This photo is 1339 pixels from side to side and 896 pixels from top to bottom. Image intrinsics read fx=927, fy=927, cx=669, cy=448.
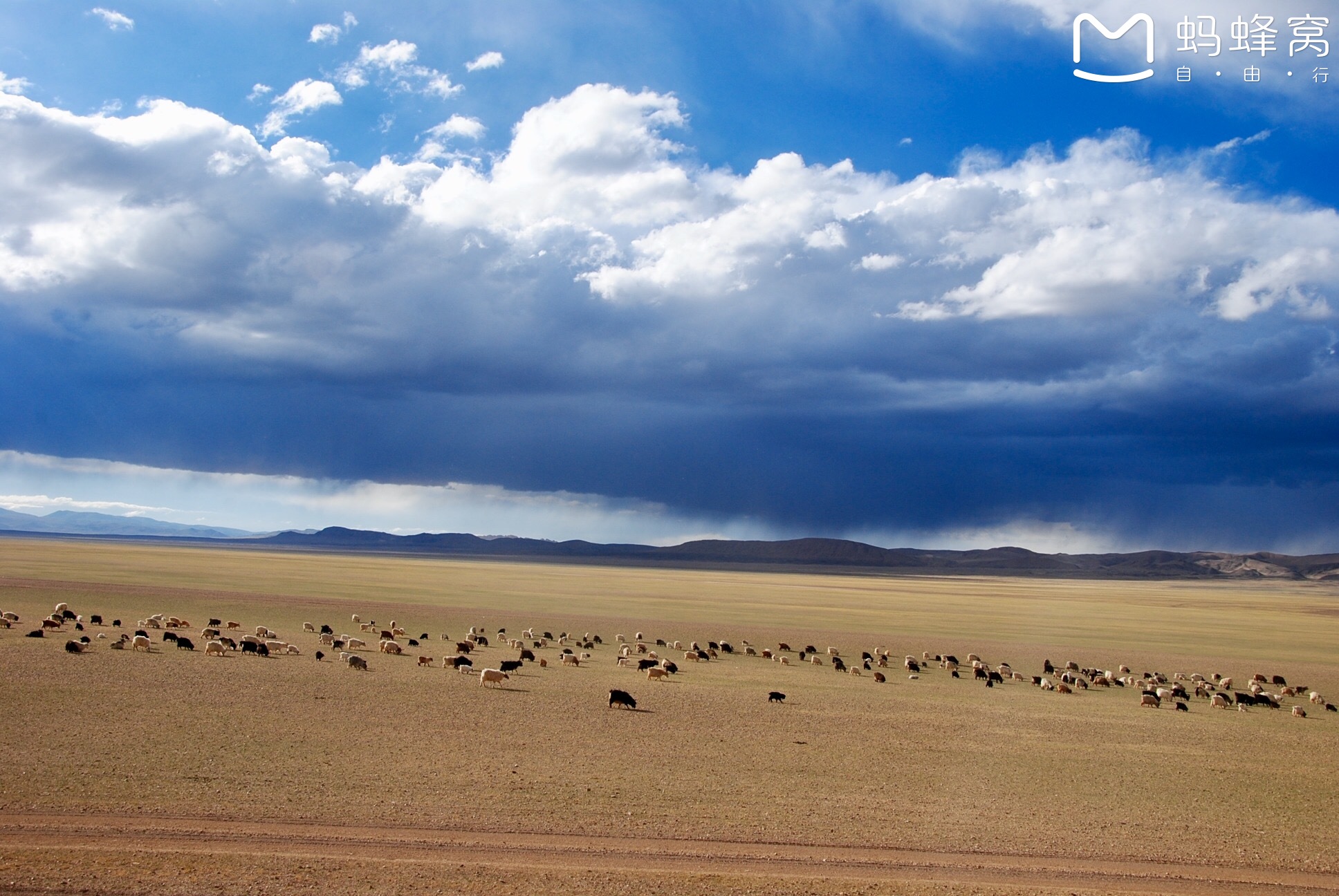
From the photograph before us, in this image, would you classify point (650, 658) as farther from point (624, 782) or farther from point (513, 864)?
point (513, 864)

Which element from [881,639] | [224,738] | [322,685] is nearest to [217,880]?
[224,738]

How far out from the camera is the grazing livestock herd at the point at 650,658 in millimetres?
28750

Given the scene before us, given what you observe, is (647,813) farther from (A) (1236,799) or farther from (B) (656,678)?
(B) (656,678)

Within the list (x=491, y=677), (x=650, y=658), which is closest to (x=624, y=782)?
(x=491, y=677)

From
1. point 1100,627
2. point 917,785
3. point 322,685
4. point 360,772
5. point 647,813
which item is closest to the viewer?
point 647,813

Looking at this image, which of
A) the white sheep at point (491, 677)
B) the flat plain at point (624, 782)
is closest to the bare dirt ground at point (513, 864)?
the flat plain at point (624, 782)

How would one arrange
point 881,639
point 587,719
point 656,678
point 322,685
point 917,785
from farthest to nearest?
1. point 881,639
2. point 656,678
3. point 322,685
4. point 587,719
5. point 917,785

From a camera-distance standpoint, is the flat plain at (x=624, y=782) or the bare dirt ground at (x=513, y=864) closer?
the bare dirt ground at (x=513, y=864)

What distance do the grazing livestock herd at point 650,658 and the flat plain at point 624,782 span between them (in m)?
0.67

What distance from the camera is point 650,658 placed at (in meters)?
32.7

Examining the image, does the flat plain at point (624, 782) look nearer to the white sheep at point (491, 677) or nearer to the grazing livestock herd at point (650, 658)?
the white sheep at point (491, 677)

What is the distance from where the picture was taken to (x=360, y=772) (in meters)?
15.9

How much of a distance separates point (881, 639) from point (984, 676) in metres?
13.7

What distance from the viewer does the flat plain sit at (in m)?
12.2
